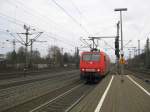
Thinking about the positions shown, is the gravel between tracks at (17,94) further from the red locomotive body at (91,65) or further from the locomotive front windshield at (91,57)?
the locomotive front windshield at (91,57)

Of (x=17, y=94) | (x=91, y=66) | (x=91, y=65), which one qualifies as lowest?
(x=17, y=94)

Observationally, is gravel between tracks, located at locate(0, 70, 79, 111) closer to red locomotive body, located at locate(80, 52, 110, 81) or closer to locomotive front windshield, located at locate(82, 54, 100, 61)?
red locomotive body, located at locate(80, 52, 110, 81)

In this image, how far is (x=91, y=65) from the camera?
93.9ft

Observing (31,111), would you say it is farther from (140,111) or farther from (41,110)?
(140,111)

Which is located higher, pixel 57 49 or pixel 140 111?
pixel 57 49

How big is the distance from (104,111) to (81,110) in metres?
0.97

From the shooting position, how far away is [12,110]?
37.5 ft

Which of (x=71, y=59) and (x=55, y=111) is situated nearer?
(x=55, y=111)

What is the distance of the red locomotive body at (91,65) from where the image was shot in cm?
2819

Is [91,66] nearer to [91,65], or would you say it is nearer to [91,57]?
[91,65]

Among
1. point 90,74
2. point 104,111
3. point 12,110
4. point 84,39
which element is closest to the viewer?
point 104,111

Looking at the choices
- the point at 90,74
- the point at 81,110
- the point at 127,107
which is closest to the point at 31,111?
the point at 81,110

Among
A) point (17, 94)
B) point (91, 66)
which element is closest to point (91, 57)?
point (91, 66)

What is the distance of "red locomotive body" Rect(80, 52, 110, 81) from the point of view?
2819cm
